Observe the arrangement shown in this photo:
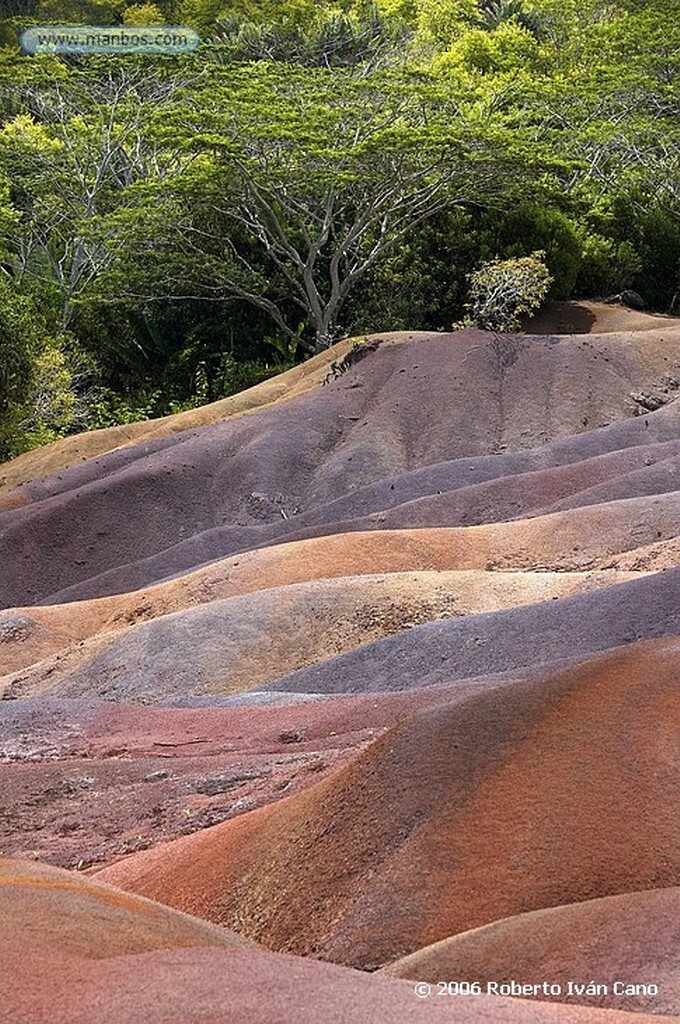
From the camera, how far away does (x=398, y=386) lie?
30.0 m

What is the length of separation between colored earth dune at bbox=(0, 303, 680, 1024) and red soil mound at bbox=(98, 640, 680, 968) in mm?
19

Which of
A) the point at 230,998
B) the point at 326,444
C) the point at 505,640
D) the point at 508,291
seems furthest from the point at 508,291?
the point at 230,998

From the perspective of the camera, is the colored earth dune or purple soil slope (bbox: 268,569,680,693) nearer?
the colored earth dune

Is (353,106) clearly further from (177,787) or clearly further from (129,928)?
(129,928)

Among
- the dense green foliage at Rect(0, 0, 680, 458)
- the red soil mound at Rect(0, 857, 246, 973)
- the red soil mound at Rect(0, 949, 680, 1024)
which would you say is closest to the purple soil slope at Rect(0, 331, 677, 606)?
the dense green foliage at Rect(0, 0, 680, 458)

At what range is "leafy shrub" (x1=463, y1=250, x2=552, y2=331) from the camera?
32.6 metres

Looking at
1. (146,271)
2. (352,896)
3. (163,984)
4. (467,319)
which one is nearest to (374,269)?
(467,319)

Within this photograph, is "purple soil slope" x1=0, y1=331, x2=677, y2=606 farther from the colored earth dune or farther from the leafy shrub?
the leafy shrub

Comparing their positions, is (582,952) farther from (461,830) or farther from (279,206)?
(279,206)

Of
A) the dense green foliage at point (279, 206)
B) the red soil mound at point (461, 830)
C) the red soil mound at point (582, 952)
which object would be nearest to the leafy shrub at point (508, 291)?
the dense green foliage at point (279, 206)

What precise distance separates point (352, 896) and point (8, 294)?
85.9ft

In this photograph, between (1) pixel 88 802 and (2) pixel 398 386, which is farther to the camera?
(2) pixel 398 386

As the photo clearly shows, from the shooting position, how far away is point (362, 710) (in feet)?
36.3

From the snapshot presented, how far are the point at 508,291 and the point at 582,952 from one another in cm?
2912
